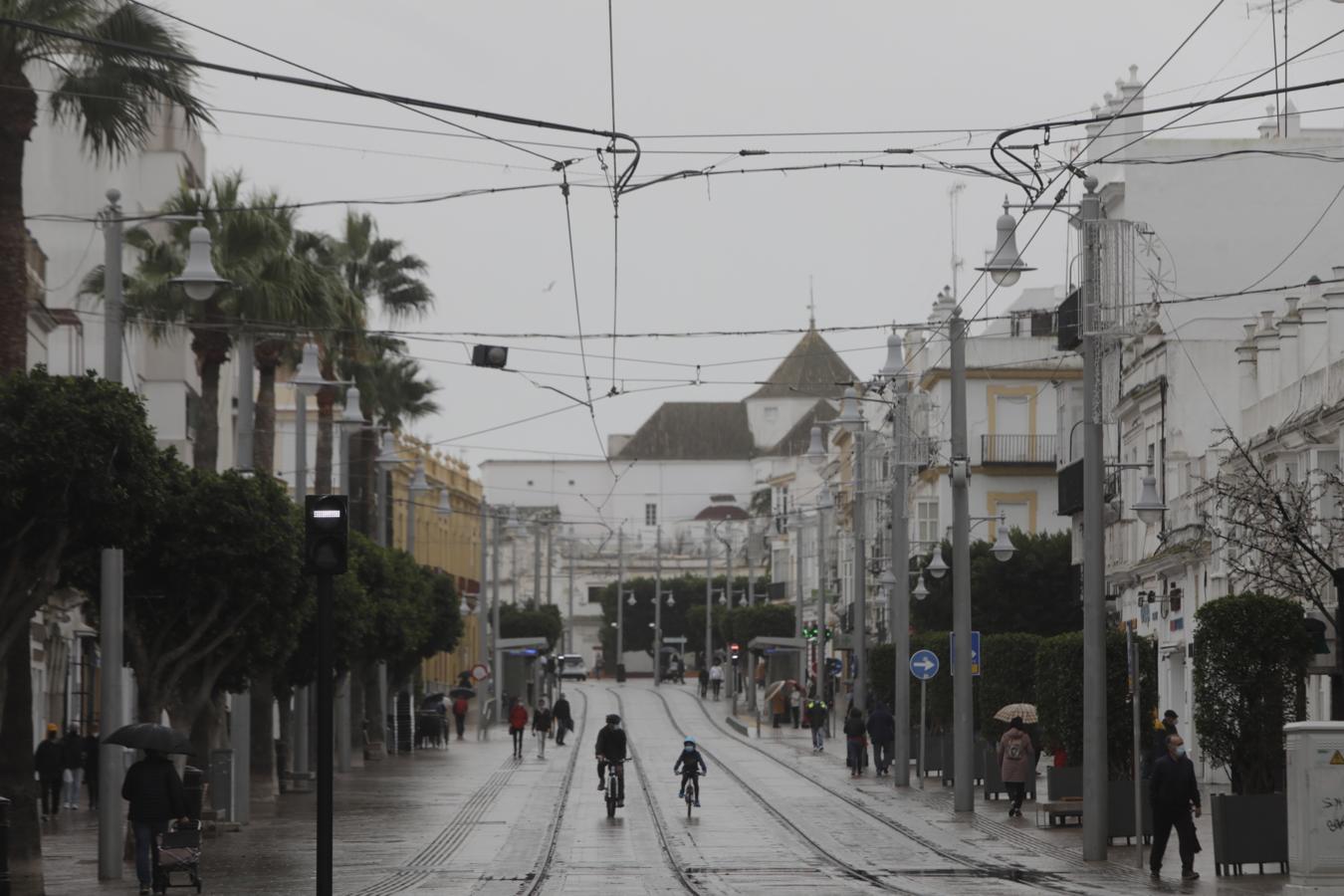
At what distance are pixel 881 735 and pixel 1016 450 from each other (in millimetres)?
37901

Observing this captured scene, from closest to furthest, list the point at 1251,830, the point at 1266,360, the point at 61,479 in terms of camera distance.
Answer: the point at 61,479 → the point at 1251,830 → the point at 1266,360

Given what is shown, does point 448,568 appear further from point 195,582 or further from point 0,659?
point 0,659

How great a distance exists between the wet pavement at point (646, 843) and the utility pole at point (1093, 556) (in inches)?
30.6

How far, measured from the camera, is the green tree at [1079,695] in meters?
29.7

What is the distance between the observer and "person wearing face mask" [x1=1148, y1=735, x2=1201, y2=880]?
24.4 meters

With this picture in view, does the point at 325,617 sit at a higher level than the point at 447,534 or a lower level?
lower

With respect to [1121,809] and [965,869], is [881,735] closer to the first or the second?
[1121,809]

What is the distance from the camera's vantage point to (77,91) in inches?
987

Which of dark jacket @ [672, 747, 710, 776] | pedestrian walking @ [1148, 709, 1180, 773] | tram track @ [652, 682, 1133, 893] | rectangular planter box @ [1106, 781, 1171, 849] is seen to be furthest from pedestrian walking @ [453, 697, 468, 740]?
rectangular planter box @ [1106, 781, 1171, 849]

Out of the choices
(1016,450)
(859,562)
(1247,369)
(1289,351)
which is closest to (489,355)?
(1289,351)

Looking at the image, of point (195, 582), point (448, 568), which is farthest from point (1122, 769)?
point (448, 568)

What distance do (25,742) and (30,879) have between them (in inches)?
56.4

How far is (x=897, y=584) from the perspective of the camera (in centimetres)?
4488

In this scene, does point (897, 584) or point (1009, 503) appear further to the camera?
point (1009, 503)
